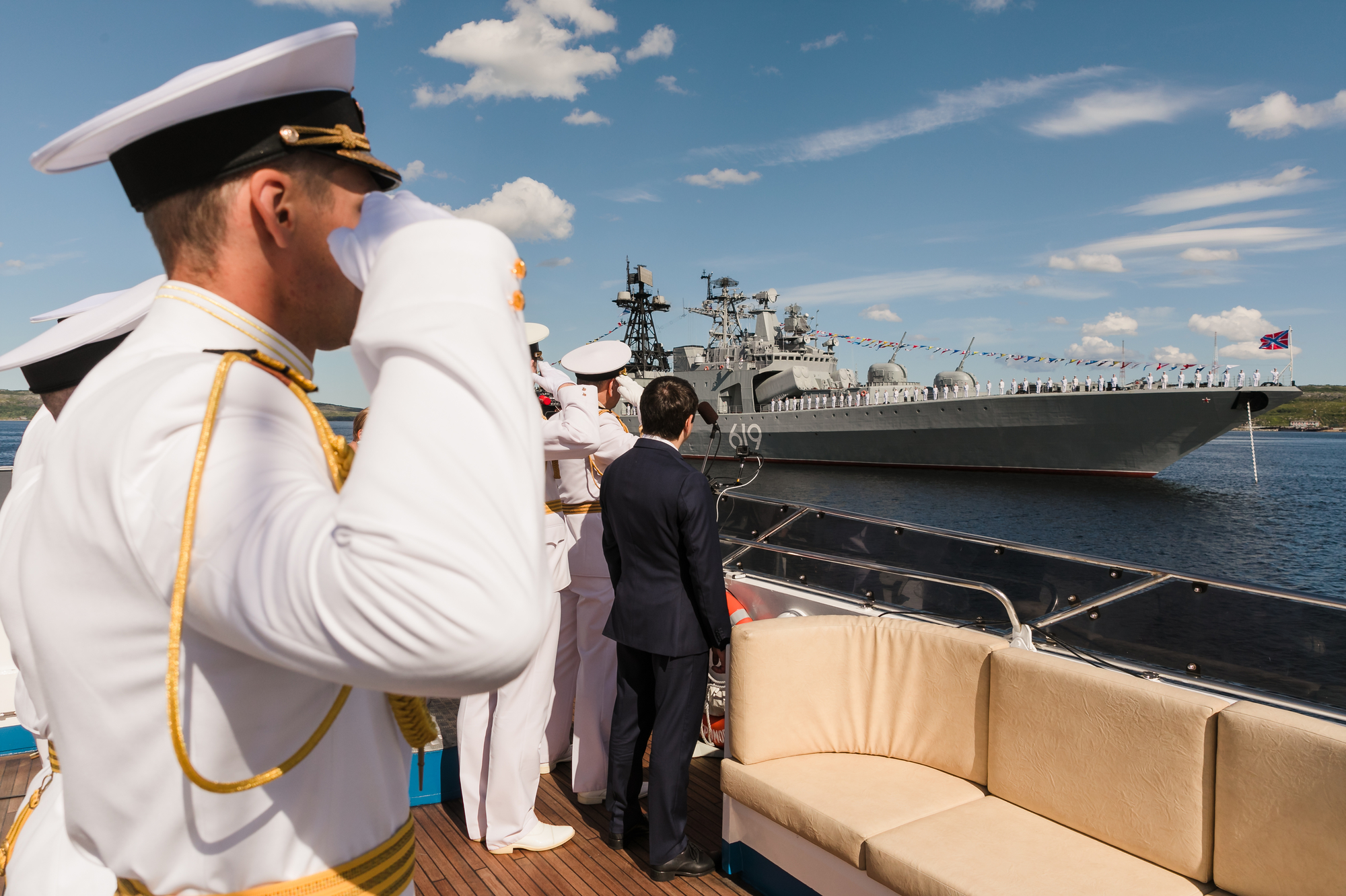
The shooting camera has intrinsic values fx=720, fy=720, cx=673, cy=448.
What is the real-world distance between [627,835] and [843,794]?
964 mm

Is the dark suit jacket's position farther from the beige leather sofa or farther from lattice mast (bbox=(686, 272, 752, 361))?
lattice mast (bbox=(686, 272, 752, 361))

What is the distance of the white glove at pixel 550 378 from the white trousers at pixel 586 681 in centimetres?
92

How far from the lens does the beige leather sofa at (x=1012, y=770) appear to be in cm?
183

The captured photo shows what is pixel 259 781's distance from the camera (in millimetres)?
624

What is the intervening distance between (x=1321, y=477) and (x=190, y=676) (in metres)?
49.5

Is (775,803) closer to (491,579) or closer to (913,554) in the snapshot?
(913,554)

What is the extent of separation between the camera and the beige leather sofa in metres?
1.83

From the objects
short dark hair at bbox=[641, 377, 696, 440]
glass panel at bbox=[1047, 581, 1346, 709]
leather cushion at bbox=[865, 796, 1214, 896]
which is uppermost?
short dark hair at bbox=[641, 377, 696, 440]

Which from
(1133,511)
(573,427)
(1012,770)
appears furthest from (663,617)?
(1133,511)

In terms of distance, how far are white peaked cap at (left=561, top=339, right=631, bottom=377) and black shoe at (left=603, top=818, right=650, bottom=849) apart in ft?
6.45

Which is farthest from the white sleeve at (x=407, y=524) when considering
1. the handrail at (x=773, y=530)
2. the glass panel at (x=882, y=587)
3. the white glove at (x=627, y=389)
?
the handrail at (x=773, y=530)

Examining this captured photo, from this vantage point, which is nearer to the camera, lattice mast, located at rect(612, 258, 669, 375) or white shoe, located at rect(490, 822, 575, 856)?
white shoe, located at rect(490, 822, 575, 856)

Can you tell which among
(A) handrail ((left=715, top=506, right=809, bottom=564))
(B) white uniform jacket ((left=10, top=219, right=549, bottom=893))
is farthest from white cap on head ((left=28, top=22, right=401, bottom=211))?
(A) handrail ((left=715, top=506, right=809, bottom=564))

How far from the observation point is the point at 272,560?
1.62 ft
